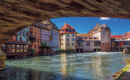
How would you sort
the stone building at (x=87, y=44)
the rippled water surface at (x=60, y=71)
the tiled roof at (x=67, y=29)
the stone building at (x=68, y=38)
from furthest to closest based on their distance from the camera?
the stone building at (x=87, y=44), the tiled roof at (x=67, y=29), the stone building at (x=68, y=38), the rippled water surface at (x=60, y=71)

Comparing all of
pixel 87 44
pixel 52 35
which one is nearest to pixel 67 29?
pixel 52 35

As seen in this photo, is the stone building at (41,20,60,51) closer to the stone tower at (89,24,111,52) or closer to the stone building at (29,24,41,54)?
the stone building at (29,24,41,54)

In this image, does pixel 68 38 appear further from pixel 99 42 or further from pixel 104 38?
pixel 104 38

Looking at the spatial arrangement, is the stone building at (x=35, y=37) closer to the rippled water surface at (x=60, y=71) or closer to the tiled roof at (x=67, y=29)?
the tiled roof at (x=67, y=29)

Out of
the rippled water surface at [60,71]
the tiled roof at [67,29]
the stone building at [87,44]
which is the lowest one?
the rippled water surface at [60,71]

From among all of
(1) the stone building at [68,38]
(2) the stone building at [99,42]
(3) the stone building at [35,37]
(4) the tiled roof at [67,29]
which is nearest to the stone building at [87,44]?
(2) the stone building at [99,42]

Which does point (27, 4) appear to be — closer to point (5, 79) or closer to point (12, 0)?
point (12, 0)

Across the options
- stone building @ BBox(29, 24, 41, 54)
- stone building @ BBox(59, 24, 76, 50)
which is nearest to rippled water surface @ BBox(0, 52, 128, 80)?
stone building @ BBox(29, 24, 41, 54)

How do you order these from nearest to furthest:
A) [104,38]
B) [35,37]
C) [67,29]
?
1. [35,37]
2. [67,29]
3. [104,38]

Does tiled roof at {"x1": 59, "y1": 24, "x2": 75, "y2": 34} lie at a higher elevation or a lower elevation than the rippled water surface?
higher

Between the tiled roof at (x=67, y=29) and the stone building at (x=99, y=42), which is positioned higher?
the tiled roof at (x=67, y=29)

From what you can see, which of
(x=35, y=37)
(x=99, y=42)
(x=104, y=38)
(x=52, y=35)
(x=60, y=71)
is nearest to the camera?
(x=60, y=71)

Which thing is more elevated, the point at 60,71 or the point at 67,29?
the point at 67,29

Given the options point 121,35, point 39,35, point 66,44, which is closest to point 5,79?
point 39,35
